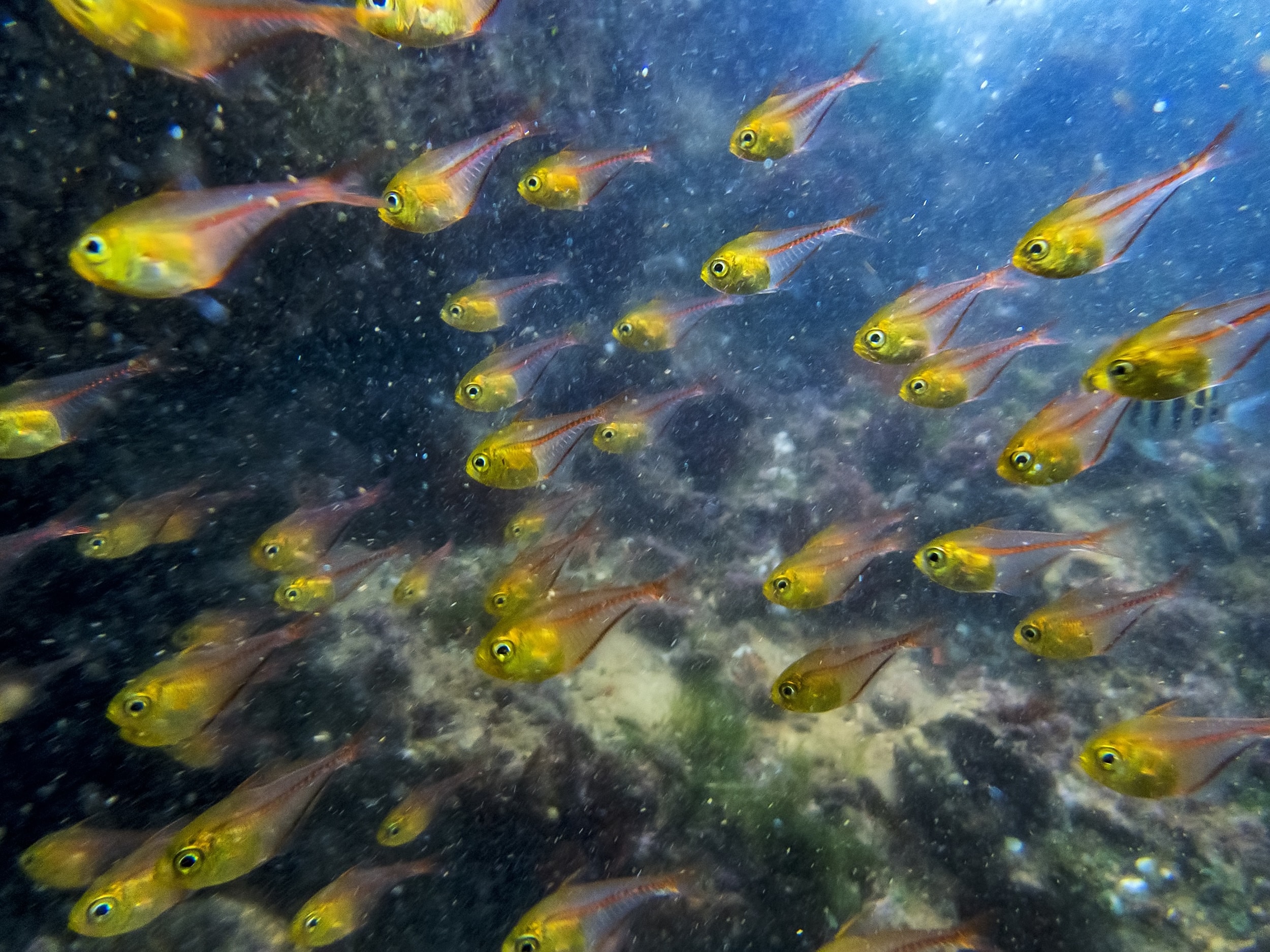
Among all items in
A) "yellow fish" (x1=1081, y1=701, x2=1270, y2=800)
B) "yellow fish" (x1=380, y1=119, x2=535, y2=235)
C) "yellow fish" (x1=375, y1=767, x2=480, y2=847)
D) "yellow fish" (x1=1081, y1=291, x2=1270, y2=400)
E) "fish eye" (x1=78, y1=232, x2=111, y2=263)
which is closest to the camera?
"fish eye" (x1=78, y1=232, x2=111, y2=263)

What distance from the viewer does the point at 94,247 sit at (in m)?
2.46

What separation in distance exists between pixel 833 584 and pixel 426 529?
498cm

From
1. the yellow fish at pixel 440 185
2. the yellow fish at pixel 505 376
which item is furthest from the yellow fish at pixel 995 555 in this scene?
the yellow fish at pixel 440 185

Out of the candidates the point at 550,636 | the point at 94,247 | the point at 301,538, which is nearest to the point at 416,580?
the point at 301,538

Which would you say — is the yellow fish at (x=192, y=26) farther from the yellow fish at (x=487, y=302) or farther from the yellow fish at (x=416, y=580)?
the yellow fish at (x=416, y=580)

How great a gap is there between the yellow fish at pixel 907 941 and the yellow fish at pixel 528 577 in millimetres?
2412

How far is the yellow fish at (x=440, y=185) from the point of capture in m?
3.57

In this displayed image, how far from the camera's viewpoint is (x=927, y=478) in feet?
24.9

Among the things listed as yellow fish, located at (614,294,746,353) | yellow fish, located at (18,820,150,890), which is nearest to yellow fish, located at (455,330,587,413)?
yellow fish, located at (614,294,746,353)

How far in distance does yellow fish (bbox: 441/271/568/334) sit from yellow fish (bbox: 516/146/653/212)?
73cm

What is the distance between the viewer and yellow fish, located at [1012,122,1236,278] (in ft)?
9.77

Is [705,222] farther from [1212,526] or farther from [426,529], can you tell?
[1212,526]

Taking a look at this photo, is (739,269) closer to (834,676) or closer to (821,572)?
(821,572)

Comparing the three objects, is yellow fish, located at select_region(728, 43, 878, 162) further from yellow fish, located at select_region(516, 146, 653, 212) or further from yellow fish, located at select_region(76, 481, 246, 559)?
yellow fish, located at select_region(76, 481, 246, 559)
